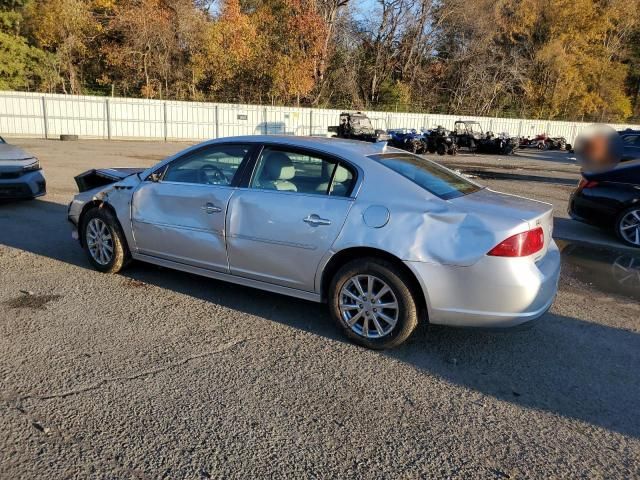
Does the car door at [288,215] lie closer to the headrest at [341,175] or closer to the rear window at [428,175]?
the headrest at [341,175]

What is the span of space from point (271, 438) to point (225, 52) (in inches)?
1438

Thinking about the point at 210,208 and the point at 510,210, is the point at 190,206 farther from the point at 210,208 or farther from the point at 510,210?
the point at 510,210

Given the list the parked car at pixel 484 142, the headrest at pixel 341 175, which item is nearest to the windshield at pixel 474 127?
the parked car at pixel 484 142

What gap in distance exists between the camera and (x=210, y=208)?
4.60 meters

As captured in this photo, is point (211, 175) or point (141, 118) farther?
point (141, 118)

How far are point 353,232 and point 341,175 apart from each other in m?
0.53

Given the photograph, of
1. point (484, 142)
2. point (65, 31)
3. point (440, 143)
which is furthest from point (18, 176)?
point (65, 31)

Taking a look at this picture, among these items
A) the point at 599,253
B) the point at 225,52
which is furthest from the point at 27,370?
the point at 225,52

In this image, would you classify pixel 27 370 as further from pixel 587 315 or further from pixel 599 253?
pixel 599 253

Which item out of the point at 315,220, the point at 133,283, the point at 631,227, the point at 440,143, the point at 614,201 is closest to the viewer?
the point at 315,220

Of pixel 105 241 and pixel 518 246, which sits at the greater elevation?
pixel 518 246

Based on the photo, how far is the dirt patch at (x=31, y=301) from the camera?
14.9 feet

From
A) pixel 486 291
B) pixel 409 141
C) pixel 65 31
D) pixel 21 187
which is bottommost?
pixel 21 187

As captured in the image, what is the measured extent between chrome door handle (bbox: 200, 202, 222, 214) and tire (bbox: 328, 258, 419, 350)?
124cm
